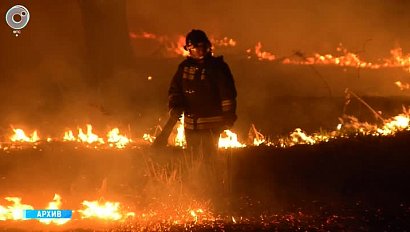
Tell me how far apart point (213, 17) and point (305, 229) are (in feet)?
60.6

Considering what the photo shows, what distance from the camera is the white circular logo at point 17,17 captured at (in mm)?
18391

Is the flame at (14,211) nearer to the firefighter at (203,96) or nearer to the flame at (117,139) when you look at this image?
the firefighter at (203,96)

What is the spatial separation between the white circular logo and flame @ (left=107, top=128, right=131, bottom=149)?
34.9 feet

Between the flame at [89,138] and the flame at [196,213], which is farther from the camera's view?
the flame at [89,138]

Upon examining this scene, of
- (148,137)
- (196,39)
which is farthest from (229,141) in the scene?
(196,39)

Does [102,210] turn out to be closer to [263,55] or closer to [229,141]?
[229,141]

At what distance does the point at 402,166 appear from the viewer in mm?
6770

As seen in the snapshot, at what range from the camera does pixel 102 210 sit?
5.87 m

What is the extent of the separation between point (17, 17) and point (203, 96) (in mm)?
14502

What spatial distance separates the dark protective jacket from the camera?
21.1 feet

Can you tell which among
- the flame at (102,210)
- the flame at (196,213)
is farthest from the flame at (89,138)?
the flame at (196,213)

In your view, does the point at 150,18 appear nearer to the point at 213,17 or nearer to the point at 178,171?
the point at 213,17

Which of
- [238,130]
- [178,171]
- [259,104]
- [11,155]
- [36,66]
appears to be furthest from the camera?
[36,66]

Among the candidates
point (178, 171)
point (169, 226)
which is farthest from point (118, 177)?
point (169, 226)
